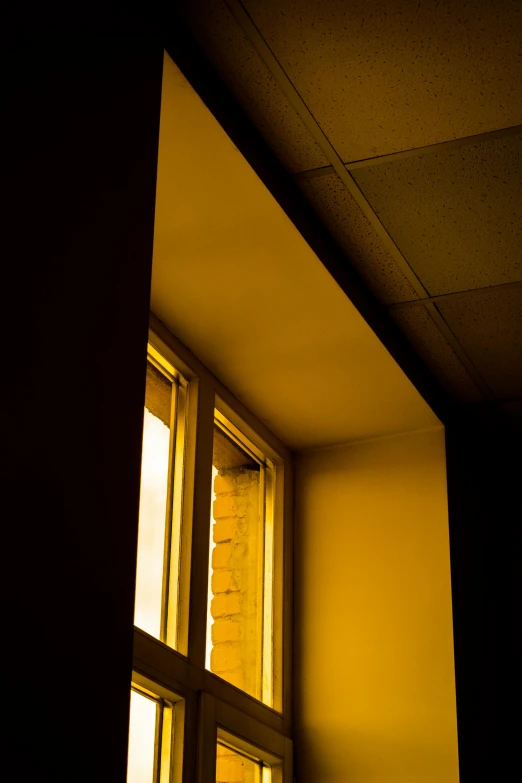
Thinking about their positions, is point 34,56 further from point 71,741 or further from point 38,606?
point 71,741

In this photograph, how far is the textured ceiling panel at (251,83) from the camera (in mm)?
2148

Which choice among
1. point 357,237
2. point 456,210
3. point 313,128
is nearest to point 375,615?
point 357,237

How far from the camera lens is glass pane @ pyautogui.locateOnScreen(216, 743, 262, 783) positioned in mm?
2945

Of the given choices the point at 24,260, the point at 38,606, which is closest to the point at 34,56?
the point at 24,260

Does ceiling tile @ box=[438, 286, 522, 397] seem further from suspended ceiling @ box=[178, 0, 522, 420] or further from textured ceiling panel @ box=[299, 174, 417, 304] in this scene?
textured ceiling panel @ box=[299, 174, 417, 304]

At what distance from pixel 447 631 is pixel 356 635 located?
11.6 inches

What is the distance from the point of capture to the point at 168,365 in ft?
10.0

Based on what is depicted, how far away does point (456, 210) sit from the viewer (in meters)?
2.74

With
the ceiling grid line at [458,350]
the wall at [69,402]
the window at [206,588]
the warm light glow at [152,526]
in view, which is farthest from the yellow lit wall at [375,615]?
the wall at [69,402]

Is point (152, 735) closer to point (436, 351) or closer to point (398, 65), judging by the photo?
point (436, 351)

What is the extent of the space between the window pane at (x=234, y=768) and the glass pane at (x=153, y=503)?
44 centimetres

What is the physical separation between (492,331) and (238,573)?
1.08 meters

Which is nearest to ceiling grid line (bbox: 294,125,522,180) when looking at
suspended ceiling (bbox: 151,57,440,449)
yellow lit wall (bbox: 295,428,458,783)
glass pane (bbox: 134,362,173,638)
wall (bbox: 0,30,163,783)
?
suspended ceiling (bbox: 151,57,440,449)

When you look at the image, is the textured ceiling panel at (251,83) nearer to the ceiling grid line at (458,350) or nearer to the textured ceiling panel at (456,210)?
the textured ceiling panel at (456,210)
